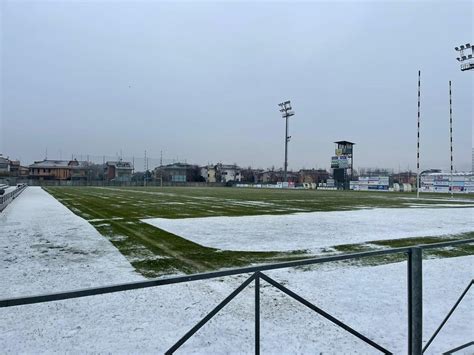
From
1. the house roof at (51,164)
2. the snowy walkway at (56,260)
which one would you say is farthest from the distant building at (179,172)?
the snowy walkway at (56,260)

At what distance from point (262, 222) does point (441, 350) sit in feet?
37.4

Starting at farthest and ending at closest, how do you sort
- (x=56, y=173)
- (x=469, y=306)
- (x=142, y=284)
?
(x=56, y=173) → (x=469, y=306) → (x=142, y=284)

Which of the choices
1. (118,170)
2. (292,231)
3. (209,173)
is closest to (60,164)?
(118,170)

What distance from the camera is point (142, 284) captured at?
7.92 ft

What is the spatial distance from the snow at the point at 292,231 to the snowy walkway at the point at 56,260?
9.07 feet

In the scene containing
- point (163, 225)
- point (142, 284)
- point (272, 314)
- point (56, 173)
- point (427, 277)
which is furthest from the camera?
point (56, 173)

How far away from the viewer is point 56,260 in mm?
8117

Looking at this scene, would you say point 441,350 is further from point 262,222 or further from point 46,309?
point 262,222

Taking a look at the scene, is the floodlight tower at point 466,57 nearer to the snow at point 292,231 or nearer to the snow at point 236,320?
the snow at point 292,231

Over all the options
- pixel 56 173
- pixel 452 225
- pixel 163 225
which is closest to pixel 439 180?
pixel 452 225

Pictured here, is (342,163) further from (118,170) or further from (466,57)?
(118,170)

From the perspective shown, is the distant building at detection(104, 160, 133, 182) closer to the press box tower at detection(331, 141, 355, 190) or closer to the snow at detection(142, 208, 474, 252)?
the press box tower at detection(331, 141, 355, 190)

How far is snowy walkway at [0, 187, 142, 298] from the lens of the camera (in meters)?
6.38

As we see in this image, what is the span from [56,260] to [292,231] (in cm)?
763
